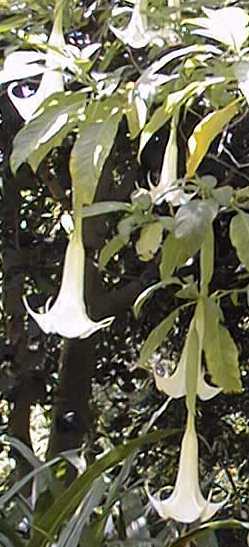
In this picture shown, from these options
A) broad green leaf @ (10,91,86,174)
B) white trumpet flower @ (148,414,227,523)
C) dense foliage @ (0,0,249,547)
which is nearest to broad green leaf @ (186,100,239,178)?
dense foliage @ (0,0,249,547)

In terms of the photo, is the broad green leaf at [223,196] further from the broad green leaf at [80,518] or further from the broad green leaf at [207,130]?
the broad green leaf at [80,518]

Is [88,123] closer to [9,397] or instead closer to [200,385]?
[200,385]

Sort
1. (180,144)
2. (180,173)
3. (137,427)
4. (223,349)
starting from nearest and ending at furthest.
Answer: (223,349) < (180,173) < (180,144) < (137,427)

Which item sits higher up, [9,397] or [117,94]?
[117,94]

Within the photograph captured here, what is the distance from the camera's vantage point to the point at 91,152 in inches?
29.5

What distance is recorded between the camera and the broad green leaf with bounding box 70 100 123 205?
0.74 meters

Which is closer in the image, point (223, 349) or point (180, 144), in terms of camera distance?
point (223, 349)

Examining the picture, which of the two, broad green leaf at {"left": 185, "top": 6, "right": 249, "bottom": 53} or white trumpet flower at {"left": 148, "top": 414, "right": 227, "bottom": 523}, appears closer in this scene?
broad green leaf at {"left": 185, "top": 6, "right": 249, "bottom": 53}

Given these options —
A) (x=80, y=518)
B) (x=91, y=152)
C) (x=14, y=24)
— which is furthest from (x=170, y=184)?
(x=80, y=518)

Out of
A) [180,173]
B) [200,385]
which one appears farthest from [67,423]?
[200,385]

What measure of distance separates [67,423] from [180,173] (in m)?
0.63

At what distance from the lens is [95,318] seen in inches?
79.9

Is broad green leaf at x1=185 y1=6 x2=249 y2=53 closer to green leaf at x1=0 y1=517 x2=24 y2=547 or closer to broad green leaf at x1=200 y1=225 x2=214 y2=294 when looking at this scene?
broad green leaf at x1=200 y1=225 x2=214 y2=294

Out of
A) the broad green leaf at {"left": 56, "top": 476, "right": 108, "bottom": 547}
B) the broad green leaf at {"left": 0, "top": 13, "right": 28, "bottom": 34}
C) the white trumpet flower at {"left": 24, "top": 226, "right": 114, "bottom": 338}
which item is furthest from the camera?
the broad green leaf at {"left": 56, "top": 476, "right": 108, "bottom": 547}
